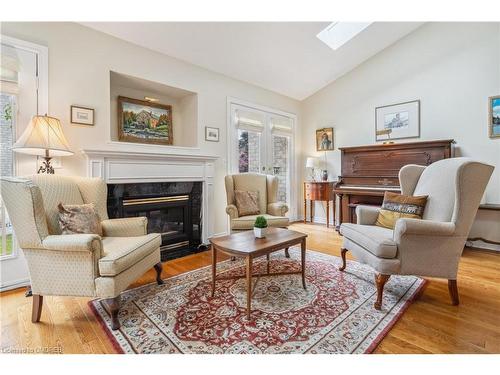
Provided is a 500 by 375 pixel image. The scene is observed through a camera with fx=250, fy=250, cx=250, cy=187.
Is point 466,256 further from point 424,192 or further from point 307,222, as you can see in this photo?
point 307,222

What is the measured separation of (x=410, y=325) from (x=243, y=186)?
8.24 ft

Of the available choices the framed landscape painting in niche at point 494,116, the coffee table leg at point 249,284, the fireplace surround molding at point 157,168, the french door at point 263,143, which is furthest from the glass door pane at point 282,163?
the coffee table leg at point 249,284

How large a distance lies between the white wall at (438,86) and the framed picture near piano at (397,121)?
0.08 meters

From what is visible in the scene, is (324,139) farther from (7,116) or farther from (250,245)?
(7,116)

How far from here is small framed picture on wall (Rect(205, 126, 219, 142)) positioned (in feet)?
12.5

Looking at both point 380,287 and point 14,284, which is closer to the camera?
A: point 380,287

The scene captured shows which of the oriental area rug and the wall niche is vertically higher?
the wall niche

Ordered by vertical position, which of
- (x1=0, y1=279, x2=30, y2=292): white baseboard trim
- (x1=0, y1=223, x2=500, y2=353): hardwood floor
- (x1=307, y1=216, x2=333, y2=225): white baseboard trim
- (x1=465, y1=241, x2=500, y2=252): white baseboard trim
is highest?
(x1=307, y1=216, x2=333, y2=225): white baseboard trim

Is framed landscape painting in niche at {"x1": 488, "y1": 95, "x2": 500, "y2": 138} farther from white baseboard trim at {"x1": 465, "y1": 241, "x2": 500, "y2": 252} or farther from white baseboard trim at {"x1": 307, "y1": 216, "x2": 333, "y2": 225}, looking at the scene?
white baseboard trim at {"x1": 307, "y1": 216, "x2": 333, "y2": 225}

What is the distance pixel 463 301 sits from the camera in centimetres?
205

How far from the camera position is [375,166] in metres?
4.16

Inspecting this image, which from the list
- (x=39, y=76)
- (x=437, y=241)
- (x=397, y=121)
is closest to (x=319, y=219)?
(x=397, y=121)

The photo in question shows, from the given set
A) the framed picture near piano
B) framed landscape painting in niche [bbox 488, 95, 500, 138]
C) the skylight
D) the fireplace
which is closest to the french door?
the fireplace

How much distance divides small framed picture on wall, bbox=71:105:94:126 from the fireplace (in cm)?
73
